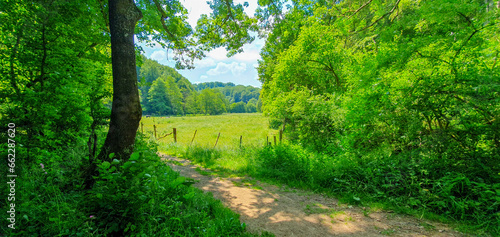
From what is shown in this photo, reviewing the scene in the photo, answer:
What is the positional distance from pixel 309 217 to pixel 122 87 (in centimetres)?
442

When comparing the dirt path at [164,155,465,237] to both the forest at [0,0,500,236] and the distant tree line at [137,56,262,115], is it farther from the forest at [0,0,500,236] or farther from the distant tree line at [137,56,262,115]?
the distant tree line at [137,56,262,115]

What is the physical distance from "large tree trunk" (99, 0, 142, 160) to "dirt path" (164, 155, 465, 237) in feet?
8.64

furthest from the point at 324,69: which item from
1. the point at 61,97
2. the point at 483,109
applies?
the point at 61,97

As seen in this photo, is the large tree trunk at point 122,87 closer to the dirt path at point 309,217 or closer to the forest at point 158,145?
the forest at point 158,145

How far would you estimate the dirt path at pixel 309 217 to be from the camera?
317 cm

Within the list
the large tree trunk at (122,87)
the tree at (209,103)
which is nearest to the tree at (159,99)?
the tree at (209,103)

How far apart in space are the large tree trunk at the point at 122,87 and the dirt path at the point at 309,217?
104 inches

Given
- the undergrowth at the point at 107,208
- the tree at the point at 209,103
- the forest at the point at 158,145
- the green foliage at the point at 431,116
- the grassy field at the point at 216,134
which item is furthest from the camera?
the tree at the point at 209,103

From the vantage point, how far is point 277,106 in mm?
11562

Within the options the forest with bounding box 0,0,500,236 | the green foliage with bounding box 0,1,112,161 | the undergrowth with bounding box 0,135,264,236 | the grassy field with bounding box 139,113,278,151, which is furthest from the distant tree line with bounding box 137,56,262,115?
the undergrowth with bounding box 0,135,264,236

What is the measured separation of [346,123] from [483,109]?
3.31m

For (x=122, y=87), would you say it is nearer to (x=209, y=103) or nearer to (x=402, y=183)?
(x=402, y=183)

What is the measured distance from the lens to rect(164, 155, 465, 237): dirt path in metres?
3.17

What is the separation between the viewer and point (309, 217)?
3.66 metres
